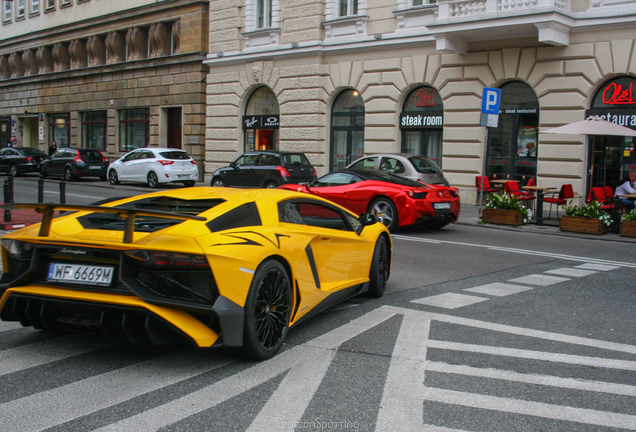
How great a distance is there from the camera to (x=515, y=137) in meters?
20.7

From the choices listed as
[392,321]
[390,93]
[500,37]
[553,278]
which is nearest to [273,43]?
[390,93]

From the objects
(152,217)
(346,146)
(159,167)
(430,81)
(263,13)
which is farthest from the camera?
(263,13)

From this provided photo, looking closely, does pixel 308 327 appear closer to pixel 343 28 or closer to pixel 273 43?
pixel 343 28

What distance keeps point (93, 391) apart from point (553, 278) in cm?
647

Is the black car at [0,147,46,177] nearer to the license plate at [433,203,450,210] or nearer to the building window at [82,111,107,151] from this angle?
the building window at [82,111,107,151]

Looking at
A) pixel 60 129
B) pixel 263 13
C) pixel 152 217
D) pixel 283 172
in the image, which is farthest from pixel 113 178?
pixel 152 217

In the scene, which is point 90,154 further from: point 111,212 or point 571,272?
point 111,212

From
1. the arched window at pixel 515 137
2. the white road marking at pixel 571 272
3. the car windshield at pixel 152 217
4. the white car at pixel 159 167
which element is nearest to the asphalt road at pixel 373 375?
the car windshield at pixel 152 217

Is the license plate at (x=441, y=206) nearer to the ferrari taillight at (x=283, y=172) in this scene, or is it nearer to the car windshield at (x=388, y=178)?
the car windshield at (x=388, y=178)

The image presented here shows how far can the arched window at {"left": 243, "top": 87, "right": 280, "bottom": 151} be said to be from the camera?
27.8 metres

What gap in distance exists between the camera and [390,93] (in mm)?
23438

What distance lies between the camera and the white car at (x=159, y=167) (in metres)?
25.9

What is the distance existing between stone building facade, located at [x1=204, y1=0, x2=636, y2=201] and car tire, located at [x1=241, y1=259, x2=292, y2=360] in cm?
1189

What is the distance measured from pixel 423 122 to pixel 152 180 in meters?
10.5
